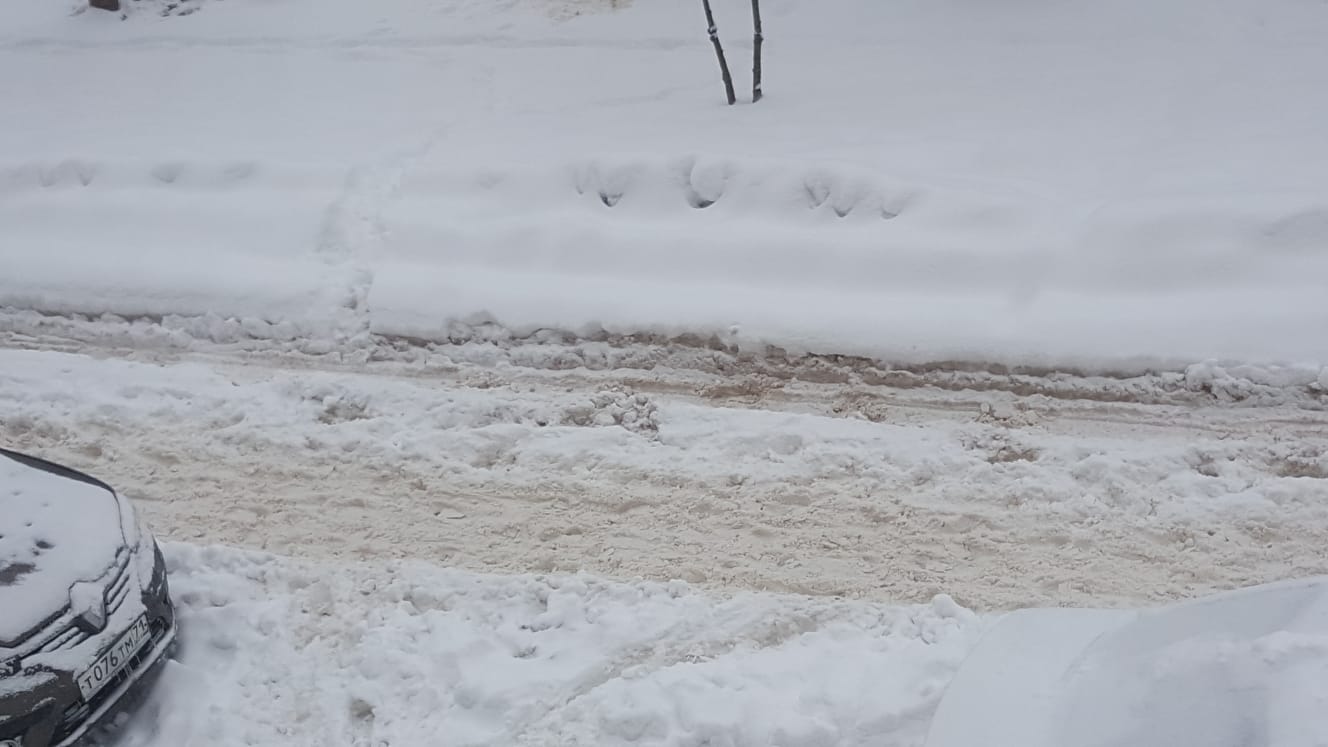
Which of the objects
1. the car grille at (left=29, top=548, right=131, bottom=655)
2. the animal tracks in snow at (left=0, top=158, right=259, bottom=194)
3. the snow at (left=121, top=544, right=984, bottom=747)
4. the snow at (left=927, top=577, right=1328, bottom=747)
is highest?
the animal tracks in snow at (left=0, top=158, right=259, bottom=194)

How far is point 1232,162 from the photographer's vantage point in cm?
795

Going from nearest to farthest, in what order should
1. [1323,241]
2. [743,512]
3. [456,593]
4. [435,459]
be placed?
[456,593] → [743,512] → [435,459] → [1323,241]

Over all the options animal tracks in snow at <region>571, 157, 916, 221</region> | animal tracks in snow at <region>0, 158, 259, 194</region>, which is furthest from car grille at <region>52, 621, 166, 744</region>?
animal tracks in snow at <region>0, 158, 259, 194</region>

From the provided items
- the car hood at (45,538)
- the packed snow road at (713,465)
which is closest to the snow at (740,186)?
the packed snow road at (713,465)

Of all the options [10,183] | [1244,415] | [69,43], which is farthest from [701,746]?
[69,43]

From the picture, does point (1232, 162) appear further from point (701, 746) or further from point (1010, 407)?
point (701, 746)

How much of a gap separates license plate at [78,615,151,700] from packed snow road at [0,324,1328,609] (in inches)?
41.1

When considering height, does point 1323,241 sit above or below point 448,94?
below

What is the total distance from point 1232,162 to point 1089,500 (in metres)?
3.84

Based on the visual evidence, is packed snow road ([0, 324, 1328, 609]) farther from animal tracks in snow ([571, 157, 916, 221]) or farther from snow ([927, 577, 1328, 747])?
snow ([927, 577, 1328, 747])

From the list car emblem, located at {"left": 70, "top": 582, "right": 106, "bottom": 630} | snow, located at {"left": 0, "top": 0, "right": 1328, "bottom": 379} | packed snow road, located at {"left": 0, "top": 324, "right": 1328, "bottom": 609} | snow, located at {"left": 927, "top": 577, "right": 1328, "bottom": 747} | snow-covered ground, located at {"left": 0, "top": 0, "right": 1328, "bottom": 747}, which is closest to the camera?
snow, located at {"left": 927, "top": 577, "right": 1328, "bottom": 747}

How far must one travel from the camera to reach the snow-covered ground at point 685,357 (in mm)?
5148

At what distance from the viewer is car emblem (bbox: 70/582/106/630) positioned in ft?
15.3

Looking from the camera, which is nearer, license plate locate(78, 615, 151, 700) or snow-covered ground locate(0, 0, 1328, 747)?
license plate locate(78, 615, 151, 700)
